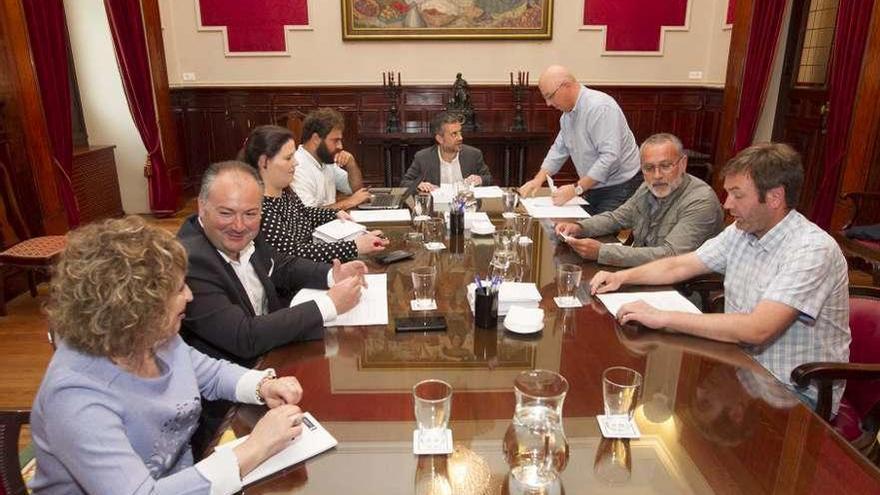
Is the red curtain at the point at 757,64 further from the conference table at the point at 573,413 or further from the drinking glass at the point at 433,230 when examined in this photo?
the conference table at the point at 573,413

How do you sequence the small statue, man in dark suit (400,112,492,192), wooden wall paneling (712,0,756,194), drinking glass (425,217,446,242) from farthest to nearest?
the small statue < wooden wall paneling (712,0,756,194) < man in dark suit (400,112,492,192) < drinking glass (425,217,446,242)

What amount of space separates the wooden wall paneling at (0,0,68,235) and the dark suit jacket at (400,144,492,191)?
8.43 ft

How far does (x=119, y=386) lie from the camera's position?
42.1 inches

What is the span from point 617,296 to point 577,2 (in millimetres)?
5211

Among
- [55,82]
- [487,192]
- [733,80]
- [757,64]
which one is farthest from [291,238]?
[733,80]

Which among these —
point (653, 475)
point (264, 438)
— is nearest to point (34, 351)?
point (264, 438)

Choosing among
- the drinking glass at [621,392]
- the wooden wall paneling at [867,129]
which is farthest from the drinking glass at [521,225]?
the wooden wall paneling at [867,129]

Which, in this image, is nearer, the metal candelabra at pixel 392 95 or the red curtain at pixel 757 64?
the red curtain at pixel 757 64

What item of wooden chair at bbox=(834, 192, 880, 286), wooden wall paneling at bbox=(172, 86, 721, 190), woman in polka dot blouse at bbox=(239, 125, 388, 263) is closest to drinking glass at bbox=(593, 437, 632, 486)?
woman in polka dot blouse at bbox=(239, 125, 388, 263)

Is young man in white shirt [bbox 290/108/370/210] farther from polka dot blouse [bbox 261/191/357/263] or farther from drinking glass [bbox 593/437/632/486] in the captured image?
drinking glass [bbox 593/437/632/486]

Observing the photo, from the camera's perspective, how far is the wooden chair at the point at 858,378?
148cm

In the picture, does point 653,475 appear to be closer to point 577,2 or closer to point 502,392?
point 502,392

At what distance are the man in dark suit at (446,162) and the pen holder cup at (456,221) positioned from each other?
1.17m

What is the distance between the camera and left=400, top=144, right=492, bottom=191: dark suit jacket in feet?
12.4
